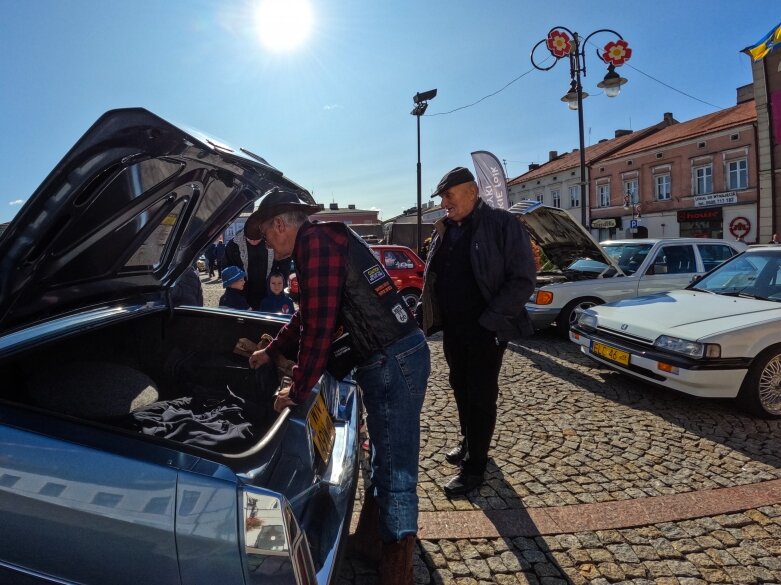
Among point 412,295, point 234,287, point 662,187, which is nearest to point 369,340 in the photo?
point 234,287

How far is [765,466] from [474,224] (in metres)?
2.68

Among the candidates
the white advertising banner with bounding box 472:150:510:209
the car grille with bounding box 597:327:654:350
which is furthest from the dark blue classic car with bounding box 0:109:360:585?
the white advertising banner with bounding box 472:150:510:209

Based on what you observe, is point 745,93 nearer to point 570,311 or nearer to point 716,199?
point 716,199

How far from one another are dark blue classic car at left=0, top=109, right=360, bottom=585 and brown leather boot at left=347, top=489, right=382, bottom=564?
0.44m

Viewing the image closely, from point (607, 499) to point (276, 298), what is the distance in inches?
129

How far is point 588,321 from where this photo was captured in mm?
5609

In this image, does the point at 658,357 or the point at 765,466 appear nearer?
the point at 765,466

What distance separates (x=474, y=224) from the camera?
9.88 feet

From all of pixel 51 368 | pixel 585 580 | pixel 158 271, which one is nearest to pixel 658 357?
pixel 585 580

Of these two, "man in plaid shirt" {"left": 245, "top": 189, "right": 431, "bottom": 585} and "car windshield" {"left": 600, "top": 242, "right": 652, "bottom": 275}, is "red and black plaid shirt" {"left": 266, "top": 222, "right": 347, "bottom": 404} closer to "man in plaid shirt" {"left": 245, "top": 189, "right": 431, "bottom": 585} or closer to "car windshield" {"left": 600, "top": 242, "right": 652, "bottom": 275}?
"man in plaid shirt" {"left": 245, "top": 189, "right": 431, "bottom": 585}

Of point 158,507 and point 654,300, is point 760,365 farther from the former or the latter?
point 158,507

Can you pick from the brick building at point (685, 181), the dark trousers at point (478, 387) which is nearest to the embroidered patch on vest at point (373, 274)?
the dark trousers at point (478, 387)

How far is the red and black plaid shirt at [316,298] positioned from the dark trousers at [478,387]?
1.34 m

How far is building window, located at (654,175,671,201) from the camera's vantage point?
1262 inches
